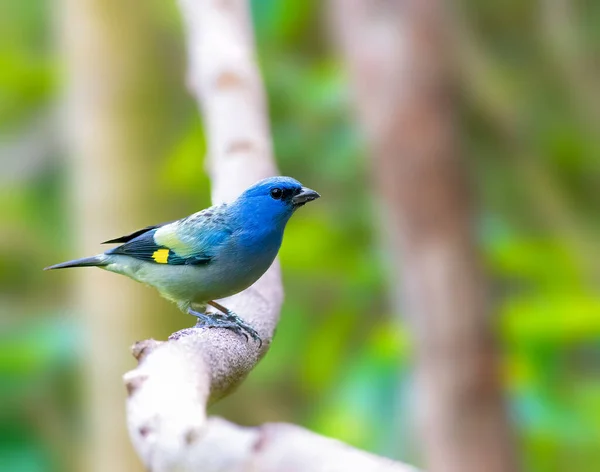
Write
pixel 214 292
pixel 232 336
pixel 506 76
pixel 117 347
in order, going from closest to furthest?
pixel 232 336
pixel 214 292
pixel 117 347
pixel 506 76

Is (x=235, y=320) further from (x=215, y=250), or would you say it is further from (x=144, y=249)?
(x=144, y=249)

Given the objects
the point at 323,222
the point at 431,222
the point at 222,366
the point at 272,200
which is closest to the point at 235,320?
the point at 272,200

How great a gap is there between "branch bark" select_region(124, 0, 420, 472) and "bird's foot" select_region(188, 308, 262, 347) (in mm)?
28

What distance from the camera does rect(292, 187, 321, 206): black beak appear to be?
2.17 m

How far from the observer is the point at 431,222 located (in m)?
3.79

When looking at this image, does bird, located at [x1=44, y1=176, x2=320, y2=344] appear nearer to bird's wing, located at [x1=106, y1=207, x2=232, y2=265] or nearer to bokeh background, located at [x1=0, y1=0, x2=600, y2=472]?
bird's wing, located at [x1=106, y1=207, x2=232, y2=265]

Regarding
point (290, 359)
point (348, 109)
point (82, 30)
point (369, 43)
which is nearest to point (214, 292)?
point (369, 43)

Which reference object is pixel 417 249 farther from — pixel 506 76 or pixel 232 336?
pixel 506 76

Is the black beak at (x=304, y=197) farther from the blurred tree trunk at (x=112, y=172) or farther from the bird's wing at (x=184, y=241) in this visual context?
the blurred tree trunk at (x=112, y=172)

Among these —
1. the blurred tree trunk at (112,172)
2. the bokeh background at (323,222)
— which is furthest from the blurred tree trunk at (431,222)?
the blurred tree trunk at (112,172)

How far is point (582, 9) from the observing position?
621 cm

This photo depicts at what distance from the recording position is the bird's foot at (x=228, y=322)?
6.40 feet

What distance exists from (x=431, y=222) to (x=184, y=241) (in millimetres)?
1730

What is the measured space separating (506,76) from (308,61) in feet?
4.96
